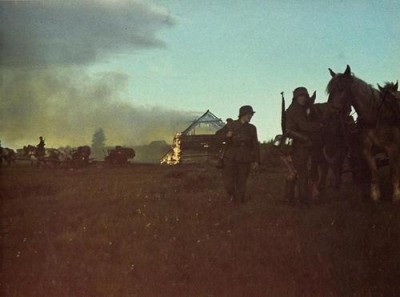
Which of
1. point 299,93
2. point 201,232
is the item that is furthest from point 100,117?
point 299,93

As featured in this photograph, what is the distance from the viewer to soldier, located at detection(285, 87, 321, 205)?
773 centimetres

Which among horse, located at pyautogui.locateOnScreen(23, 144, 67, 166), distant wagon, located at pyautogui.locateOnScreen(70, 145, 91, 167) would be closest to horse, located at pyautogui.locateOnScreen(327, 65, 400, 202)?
distant wagon, located at pyautogui.locateOnScreen(70, 145, 91, 167)

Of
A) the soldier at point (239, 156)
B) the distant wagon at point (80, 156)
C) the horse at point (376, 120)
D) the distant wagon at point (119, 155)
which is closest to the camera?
the distant wagon at point (119, 155)

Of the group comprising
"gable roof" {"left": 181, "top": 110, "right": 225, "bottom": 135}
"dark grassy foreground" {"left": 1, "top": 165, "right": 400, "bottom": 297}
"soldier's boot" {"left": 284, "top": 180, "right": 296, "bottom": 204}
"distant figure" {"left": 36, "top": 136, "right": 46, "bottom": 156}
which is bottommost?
"dark grassy foreground" {"left": 1, "top": 165, "right": 400, "bottom": 297}

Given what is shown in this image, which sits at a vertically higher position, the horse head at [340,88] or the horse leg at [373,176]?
the horse head at [340,88]

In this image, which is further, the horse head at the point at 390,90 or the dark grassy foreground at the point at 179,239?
the horse head at the point at 390,90

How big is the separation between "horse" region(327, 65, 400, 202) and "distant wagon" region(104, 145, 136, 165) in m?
3.51

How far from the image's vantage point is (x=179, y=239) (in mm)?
6180

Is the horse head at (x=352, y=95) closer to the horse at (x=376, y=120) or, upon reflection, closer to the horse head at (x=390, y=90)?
the horse at (x=376, y=120)

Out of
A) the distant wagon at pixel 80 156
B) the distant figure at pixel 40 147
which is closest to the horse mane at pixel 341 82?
the distant wagon at pixel 80 156

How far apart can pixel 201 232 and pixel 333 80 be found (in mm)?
3396

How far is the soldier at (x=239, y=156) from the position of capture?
25.6ft

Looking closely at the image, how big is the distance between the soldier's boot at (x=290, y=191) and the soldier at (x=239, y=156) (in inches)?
25.8

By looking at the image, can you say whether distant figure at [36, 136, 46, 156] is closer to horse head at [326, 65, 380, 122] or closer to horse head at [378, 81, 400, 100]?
horse head at [326, 65, 380, 122]
